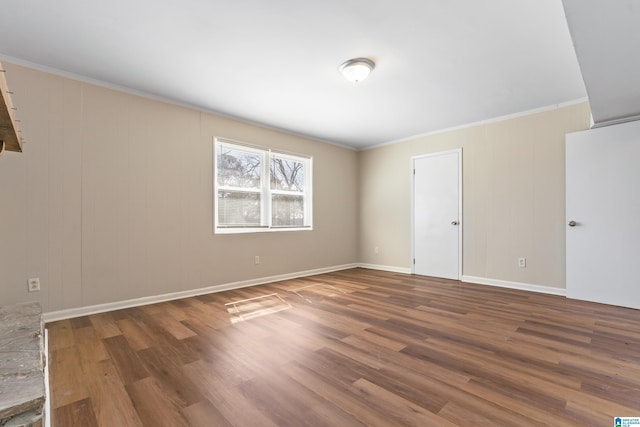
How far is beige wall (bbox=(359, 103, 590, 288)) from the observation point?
3.78 meters

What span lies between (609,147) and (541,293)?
6.28 ft

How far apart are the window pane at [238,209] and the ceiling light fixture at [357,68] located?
232cm

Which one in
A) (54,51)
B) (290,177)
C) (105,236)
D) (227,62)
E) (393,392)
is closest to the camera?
(393,392)

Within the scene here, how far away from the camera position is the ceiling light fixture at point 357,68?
107 inches

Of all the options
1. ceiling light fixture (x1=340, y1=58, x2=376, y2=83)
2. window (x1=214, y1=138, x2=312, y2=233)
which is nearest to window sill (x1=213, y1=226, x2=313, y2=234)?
window (x1=214, y1=138, x2=312, y2=233)

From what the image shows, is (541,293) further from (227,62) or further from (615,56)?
(227,62)

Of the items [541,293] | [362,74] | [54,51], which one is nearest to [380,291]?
[541,293]

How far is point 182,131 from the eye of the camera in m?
3.74

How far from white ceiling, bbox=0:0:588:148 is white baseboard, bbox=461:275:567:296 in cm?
240

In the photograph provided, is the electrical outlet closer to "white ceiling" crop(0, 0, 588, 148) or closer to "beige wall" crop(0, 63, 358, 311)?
"beige wall" crop(0, 63, 358, 311)

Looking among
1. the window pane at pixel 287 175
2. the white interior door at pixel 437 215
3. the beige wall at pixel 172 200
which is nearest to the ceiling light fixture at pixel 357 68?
the beige wall at pixel 172 200

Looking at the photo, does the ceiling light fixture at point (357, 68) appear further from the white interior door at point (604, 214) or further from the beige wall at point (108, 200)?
the white interior door at point (604, 214)

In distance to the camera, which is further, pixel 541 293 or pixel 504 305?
pixel 541 293

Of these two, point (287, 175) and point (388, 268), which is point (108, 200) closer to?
point (287, 175)
